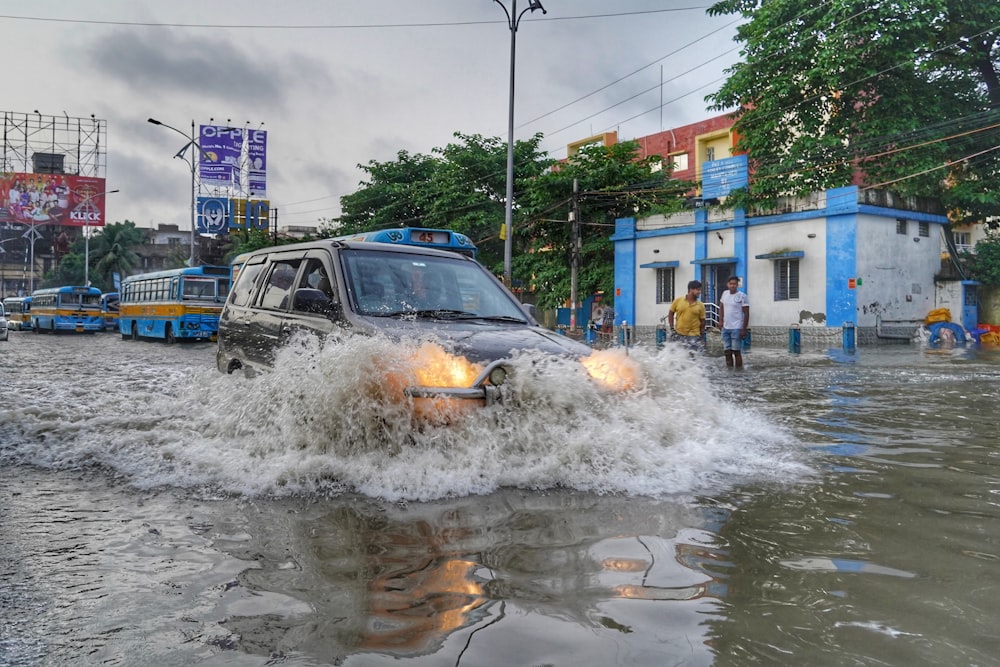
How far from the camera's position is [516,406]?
4.64 meters

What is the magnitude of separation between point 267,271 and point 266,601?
15.9 ft

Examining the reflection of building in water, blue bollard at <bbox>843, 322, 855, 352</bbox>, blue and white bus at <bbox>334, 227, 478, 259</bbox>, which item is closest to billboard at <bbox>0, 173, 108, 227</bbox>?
blue and white bus at <bbox>334, 227, 478, 259</bbox>

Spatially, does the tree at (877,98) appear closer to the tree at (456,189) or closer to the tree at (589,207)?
the tree at (589,207)

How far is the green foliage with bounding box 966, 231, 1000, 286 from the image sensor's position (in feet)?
85.0

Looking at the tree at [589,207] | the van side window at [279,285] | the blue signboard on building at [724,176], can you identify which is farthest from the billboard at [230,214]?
the van side window at [279,285]

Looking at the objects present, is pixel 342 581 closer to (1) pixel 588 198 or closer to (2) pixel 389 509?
(2) pixel 389 509

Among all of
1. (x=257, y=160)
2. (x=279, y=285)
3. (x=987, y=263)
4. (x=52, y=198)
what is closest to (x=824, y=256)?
(x=987, y=263)

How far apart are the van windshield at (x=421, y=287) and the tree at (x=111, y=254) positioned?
225ft

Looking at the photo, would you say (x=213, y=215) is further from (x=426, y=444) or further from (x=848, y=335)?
(x=426, y=444)

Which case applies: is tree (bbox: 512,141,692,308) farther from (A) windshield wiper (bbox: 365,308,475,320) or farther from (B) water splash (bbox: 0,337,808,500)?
(B) water splash (bbox: 0,337,808,500)

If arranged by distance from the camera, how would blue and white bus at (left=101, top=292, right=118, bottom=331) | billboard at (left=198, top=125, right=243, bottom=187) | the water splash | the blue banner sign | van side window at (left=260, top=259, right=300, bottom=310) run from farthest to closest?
the blue banner sign → billboard at (left=198, top=125, right=243, bottom=187) → blue and white bus at (left=101, top=292, right=118, bottom=331) → van side window at (left=260, top=259, right=300, bottom=310) → the water splash

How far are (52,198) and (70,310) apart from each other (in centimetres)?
4005

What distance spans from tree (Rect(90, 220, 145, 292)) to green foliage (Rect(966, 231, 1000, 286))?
6463 centimetres

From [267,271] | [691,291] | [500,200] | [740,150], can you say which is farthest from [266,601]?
[500,200]
